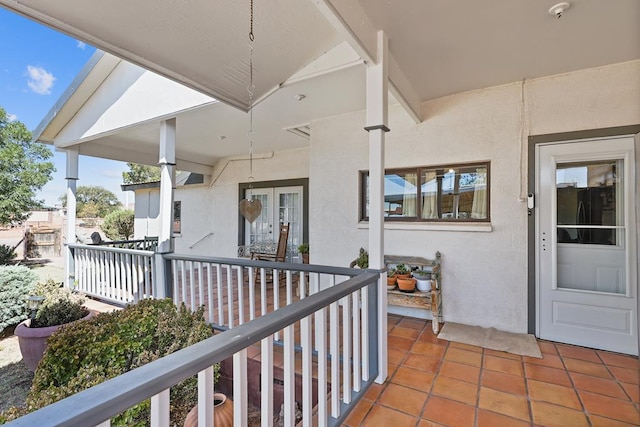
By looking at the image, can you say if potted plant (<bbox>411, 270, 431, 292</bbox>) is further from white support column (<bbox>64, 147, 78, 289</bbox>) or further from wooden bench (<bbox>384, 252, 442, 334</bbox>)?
white support column (<bbox>64, 147, 78, 289</bbox>)

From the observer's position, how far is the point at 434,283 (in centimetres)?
319

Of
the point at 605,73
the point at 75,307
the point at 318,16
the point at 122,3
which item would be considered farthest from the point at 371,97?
the point at 75,307

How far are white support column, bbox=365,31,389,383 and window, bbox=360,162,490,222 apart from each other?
1599 millimetres

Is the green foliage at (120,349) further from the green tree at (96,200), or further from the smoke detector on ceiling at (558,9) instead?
the green tree at (96,200)

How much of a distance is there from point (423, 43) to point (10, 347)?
18.6ft

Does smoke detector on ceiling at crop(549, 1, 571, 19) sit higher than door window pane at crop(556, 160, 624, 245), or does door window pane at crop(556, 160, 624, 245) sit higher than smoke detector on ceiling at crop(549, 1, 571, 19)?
smoke detector on ceiling at crop(549, 1, 571, 19)

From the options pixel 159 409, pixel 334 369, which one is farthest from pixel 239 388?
pixel 334 369

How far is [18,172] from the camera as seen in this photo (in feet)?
31.0

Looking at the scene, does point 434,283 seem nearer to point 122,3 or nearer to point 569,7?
point 569,7

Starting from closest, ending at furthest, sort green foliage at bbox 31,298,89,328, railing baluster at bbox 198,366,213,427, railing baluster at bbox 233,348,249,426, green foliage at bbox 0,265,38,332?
1. railing baluster at bbox 198,366,213,427
2. railing baluster at bbox 233,348,249,426
3. green foliage at bbox 31,298,89,328
4. green foliage at bbox 0,265,38,332

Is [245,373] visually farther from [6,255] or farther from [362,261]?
[6,255]

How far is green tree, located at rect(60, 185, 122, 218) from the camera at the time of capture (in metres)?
20.3

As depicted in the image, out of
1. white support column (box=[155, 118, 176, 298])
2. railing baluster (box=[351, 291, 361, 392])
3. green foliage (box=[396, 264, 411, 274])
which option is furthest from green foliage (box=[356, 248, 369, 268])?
white support column (box=[155, 118, 176, 298])

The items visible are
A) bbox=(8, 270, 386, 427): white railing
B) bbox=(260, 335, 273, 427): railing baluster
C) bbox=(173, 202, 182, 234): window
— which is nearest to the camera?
bbox=(8, 270, 386, 427): white railing
